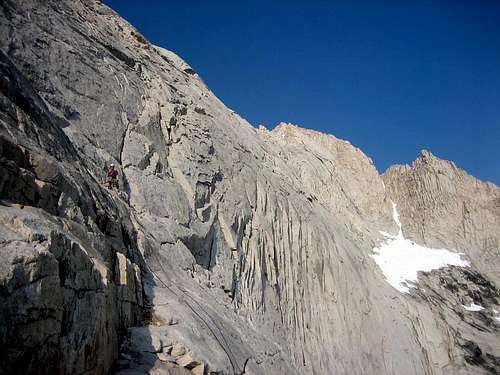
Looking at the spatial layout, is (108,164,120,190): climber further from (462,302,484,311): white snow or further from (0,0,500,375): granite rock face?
(462,302,484,311): white snow

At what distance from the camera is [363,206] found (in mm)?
52656

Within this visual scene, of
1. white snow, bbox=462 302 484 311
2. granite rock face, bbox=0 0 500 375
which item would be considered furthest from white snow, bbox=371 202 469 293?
white snow, bbox=462 302 484 311

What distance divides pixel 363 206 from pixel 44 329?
49828 millimetres

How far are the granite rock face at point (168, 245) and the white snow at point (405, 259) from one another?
1.38 m

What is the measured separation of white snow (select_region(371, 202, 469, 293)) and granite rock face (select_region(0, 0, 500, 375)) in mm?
1380

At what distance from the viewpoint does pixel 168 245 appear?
15.3 m

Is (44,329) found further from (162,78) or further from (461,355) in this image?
(461,355)

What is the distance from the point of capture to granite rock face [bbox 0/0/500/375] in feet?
22.0

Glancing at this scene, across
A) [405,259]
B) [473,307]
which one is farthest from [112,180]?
[473,307]

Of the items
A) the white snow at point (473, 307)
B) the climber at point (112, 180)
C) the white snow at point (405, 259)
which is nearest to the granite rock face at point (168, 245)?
the climber at point (112, 180)

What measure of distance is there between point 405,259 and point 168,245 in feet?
111

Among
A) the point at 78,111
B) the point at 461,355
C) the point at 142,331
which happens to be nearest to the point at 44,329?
the point at 142,331

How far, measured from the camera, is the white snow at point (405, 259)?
38.6 m

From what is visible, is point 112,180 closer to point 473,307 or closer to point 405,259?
point 405,259
